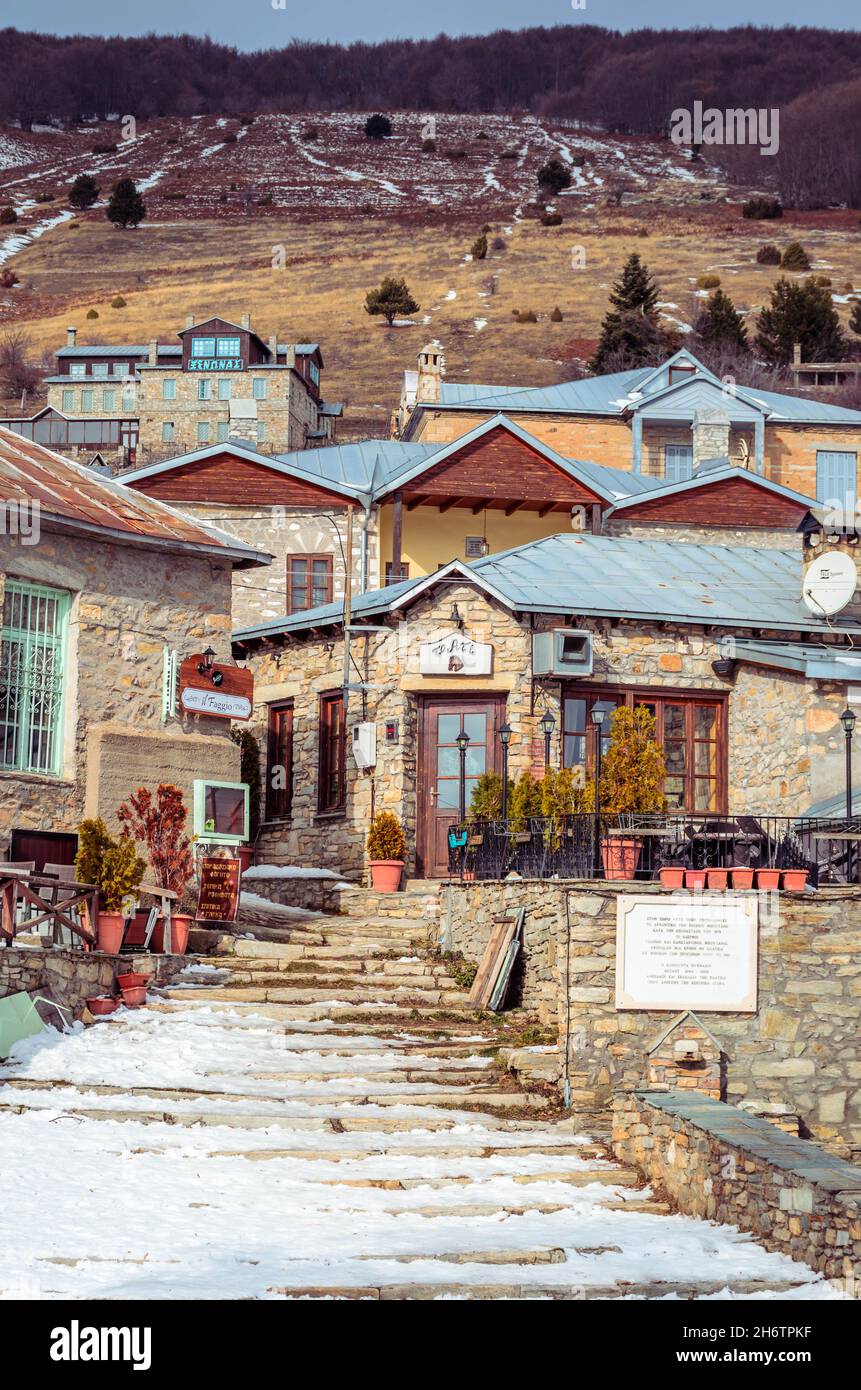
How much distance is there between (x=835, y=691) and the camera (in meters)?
19.9

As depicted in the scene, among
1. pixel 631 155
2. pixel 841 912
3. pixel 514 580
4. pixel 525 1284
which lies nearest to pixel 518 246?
pixel 631 155

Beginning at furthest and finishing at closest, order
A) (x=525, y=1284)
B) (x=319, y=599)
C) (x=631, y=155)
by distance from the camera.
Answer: (x=631, y=155) → (x=319, y=599) → (x=525, y=1284)

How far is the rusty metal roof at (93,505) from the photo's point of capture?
17.0m

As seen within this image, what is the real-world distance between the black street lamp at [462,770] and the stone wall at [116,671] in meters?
2.97

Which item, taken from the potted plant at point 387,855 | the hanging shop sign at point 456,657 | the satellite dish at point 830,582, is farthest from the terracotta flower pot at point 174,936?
the satellite dish at point 830,582

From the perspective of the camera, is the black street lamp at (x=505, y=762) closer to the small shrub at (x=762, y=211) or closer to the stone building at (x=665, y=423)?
the stone building at (x=665, y=423)

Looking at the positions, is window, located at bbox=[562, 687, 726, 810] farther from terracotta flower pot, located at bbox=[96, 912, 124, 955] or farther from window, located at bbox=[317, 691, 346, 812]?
terracotta flower pot, located at bbox=[96, 912, 124, 955]

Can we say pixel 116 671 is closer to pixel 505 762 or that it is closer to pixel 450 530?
pixel 505 762

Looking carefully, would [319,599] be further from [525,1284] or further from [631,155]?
[631,155]

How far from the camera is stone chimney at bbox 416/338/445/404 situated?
38406 mm

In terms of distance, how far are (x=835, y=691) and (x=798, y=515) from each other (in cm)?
1278

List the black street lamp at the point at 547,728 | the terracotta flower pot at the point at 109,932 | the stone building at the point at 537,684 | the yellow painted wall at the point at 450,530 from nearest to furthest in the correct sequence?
the terracotta flower pot at the point at 109,932, the black street lamp at the point at 547,728, the stone building at the point at 537,684, the yellow painted wall at the point at 450,530

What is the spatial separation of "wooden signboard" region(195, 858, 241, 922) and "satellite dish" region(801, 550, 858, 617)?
27.9ft

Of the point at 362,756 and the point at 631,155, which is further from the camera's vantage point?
the point at 631,155
